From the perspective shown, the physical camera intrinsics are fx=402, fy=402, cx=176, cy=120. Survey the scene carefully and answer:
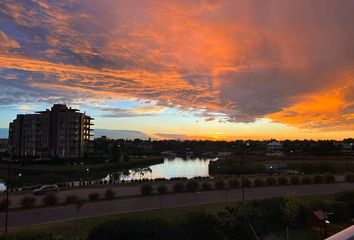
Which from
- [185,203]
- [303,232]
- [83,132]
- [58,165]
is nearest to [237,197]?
[185,203]

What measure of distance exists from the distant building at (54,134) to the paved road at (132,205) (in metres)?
95.0

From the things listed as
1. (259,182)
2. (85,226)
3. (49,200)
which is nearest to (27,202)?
(49,200)

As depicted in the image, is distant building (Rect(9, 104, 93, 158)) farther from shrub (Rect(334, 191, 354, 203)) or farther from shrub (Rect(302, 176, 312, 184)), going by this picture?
shrub (Rect(334, 191, 354, 203))

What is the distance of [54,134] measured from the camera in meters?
132

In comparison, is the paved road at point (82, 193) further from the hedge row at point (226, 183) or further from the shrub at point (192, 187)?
the shrub at point (192, 187)

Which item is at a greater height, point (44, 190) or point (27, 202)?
point (44, 190)

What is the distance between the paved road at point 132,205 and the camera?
2852cm

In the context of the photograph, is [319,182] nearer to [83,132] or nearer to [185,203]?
[185,203]

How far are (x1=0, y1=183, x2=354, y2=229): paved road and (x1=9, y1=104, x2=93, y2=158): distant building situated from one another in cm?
9497

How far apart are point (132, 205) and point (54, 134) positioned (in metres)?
105

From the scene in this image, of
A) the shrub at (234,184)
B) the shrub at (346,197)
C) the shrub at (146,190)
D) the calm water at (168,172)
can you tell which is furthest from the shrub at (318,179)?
the calm water at (168,172)

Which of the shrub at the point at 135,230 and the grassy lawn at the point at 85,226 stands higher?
the shrub at the point at 135,230

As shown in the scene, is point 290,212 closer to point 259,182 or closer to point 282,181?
point 259,182

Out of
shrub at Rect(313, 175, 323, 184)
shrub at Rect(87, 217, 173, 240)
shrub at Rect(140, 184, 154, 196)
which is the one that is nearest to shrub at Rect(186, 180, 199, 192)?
shrub at Rect(140, 184, 154, 196)
